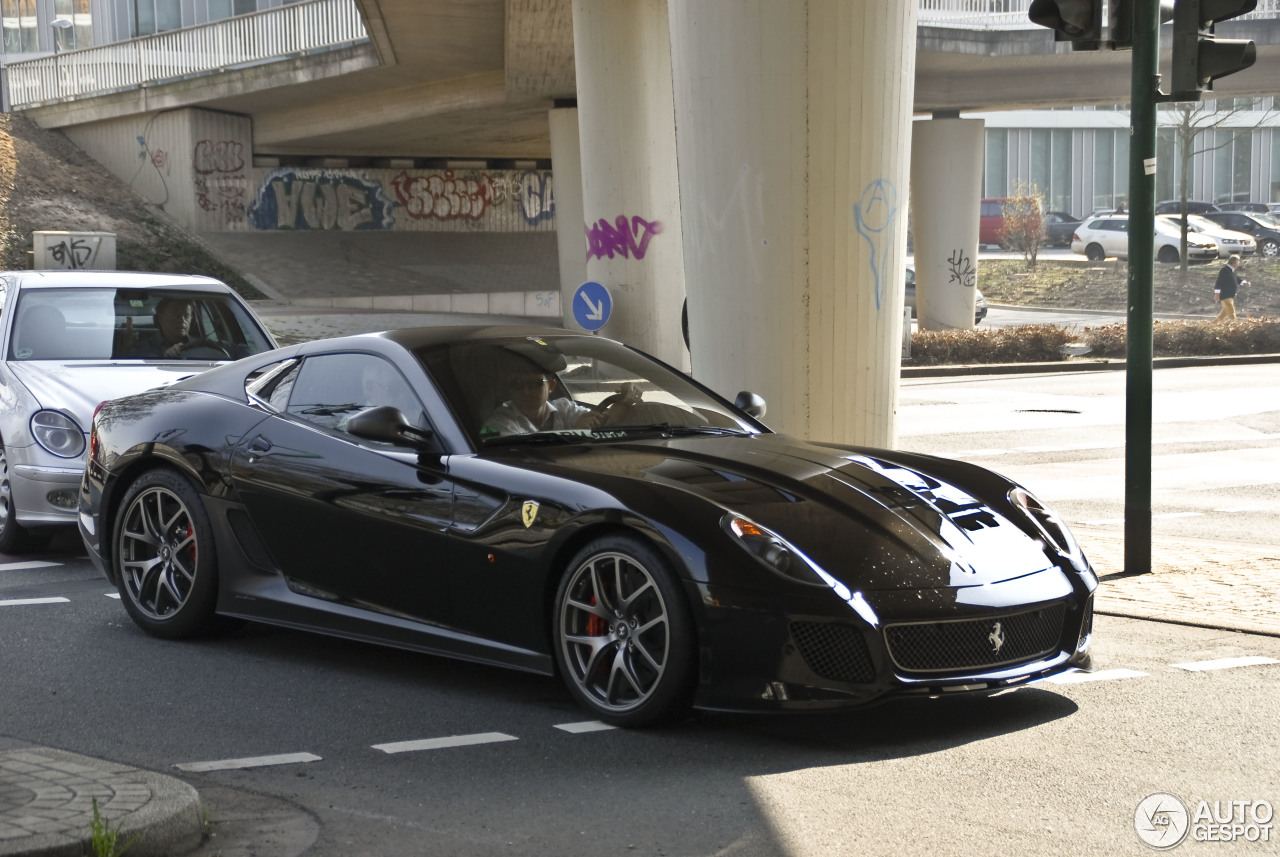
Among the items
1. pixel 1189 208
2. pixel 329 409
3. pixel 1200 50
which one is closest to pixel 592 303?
pixel 1200 50

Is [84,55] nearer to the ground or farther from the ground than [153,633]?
farther from the ground

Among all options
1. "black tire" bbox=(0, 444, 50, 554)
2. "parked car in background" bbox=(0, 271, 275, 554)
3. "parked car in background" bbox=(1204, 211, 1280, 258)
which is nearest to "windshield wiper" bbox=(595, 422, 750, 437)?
"parked car in background" bbox=(0, 271, 275, 554)

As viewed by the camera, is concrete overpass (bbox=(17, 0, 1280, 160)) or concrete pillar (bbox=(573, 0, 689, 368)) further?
concrete overpass (bbox=(17, 0, 1280, 160))

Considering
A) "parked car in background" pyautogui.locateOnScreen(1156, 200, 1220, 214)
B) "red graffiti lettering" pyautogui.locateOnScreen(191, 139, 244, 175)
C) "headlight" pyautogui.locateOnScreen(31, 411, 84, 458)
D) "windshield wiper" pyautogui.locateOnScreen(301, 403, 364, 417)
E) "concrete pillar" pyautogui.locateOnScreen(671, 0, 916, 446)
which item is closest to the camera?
"windshield wiper" pyautogui.locateOnScreen(301, 403, 364, 417)

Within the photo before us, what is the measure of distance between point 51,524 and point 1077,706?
19.2ft

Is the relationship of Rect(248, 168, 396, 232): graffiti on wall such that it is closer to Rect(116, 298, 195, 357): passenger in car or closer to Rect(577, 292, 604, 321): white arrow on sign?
Rect(577, 292, 604, 321): white arrow on sign

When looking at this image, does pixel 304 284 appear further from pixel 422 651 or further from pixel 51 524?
pixel 422 651

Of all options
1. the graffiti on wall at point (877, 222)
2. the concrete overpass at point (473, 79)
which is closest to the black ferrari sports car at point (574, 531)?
the graffiti on wall at point (877, 222)

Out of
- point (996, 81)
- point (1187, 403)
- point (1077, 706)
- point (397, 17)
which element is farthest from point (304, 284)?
point (1077, 706)

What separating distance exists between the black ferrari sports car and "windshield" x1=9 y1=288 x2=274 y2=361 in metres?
2.74

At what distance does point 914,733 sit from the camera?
513 cm

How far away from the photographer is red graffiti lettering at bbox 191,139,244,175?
43.2m

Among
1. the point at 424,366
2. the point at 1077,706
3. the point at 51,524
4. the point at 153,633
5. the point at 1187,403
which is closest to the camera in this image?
the point at 1077,706

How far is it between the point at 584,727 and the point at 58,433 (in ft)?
15.7
